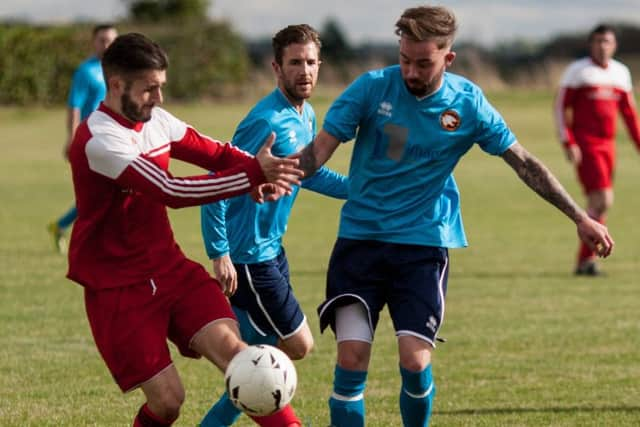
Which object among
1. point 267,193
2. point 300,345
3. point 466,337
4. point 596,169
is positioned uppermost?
point 267,193

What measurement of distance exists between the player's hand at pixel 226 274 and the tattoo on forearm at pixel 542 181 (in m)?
1.44

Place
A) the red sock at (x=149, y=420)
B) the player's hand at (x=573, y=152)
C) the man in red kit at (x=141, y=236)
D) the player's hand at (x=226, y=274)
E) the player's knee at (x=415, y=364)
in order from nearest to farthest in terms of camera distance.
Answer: the man in red kit at (x=141, y=236)
the red sock at (x=149, y=420)
the player's knee at (x=415, y=364)
the player's hand at (x=226, y=274)
the player's hand at (x=573, y=152)

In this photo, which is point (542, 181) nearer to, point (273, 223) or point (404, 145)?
point (404, 145)

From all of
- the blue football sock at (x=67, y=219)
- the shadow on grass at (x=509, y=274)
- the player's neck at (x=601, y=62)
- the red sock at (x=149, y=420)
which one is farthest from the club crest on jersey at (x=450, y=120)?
the blue football sock at (x=67, y=219)

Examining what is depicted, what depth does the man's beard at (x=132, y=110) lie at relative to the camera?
5465mm

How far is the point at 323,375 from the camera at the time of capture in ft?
28.0

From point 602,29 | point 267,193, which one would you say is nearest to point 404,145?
point 267,193

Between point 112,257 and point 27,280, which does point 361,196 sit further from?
point 27,280

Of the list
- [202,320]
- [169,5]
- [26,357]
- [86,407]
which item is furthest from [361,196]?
[169,5]

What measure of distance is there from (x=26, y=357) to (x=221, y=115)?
1355 inches

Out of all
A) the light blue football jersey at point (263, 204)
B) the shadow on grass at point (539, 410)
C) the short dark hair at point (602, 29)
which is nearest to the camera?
the light blue football jersey at point (263, 204)

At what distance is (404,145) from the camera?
5.91 metres

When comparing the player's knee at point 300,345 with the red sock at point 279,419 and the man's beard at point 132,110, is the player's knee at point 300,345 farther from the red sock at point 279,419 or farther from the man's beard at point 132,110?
the man's beard at point 132,110

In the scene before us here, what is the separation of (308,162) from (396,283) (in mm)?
710
